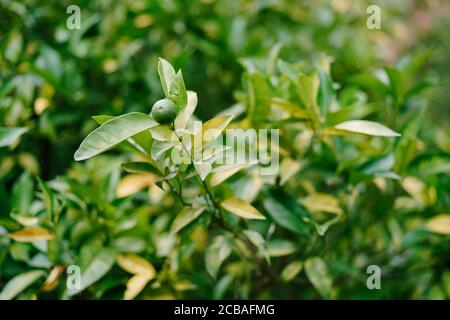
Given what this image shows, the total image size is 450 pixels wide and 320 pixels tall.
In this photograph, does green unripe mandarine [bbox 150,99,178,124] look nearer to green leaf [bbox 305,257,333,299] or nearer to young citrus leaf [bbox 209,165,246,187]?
young citrus leaf [bbox 209,165,246,187]

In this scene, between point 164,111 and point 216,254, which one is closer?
point 164,111

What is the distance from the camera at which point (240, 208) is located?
97 cm

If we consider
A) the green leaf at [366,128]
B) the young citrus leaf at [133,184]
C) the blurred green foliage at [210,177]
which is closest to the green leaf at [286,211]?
the blurred green foliage at [210,177]

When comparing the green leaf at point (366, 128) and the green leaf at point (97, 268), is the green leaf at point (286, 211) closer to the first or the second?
the green leaf at point (366, 128)

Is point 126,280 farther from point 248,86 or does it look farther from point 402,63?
point 402,63

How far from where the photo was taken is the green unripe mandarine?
32.6 inches

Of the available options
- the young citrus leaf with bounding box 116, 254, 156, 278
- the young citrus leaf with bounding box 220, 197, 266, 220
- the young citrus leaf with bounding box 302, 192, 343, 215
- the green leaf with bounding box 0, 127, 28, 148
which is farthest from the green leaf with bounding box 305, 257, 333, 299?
the green leaf with bounding box 0, 127, 28, 148

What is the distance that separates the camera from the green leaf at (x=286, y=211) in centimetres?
112

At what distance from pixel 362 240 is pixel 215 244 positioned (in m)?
0.46

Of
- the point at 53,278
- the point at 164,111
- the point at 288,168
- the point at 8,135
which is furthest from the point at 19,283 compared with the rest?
the point at 288,168

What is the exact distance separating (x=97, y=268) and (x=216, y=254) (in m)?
Result: 0.25

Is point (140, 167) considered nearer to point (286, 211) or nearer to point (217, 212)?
point (217, 212)

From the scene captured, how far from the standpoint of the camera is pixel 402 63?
1326 millimetres

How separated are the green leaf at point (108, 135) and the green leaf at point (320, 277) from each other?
1.73ft
